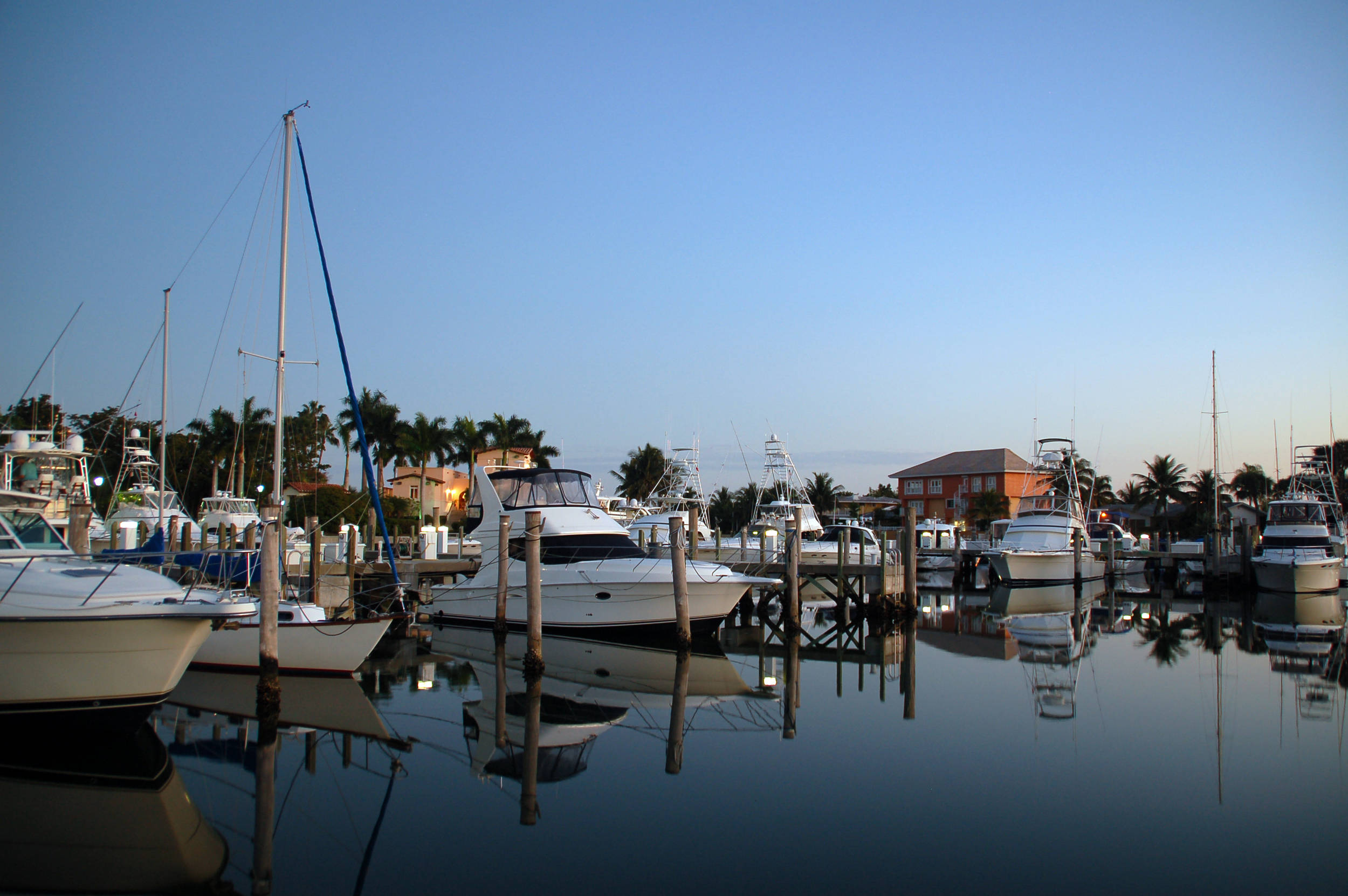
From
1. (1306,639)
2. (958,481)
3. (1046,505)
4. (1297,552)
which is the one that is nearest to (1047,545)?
(1046,505)

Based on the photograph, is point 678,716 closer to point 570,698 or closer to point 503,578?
point 570,698

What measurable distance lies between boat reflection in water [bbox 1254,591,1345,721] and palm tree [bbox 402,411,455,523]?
40424 mm

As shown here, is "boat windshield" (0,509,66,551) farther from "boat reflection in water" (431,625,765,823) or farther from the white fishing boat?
"boat reflection in water" (431,625,765,823)

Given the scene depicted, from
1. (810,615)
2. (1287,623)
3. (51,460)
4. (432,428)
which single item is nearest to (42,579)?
(51,460)

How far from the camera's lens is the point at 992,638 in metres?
22.6

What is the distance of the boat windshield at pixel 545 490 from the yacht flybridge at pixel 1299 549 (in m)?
29.5

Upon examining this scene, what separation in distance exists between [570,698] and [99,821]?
6.94m

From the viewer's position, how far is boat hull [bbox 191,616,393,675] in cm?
1485

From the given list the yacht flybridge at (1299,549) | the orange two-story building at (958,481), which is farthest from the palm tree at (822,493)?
the yacht flybridge at (1299,549)

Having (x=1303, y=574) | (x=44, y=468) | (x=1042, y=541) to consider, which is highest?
(x=44, y=468)

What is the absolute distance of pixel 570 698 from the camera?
1433 cm

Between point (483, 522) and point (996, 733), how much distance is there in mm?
13454

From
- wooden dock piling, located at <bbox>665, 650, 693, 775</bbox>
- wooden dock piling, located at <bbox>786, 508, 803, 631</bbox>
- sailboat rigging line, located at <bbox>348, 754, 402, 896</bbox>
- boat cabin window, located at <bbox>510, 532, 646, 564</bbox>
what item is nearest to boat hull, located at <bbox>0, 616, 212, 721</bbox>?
sailboat rigging line, located at <bbox>348, 754, 402, 896</bbox>

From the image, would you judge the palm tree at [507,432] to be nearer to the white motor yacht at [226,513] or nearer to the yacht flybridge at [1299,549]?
the white motor yacht at [226,513]
